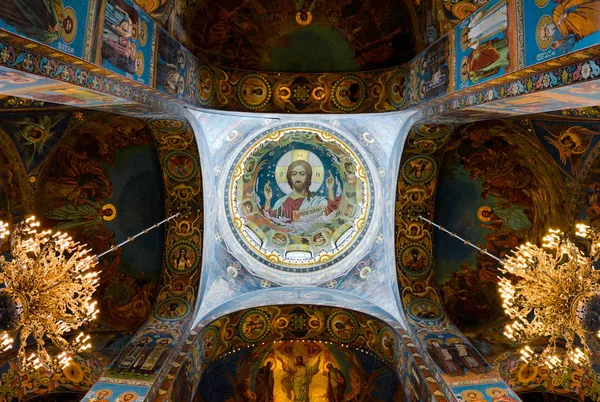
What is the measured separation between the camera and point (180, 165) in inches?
432

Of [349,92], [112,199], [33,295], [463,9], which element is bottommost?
[33,295]

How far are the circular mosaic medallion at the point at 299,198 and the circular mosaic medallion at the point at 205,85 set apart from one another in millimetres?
2444

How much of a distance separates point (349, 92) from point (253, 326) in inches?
231

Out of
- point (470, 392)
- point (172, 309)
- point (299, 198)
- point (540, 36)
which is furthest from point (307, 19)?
Answer: point (470, 392)

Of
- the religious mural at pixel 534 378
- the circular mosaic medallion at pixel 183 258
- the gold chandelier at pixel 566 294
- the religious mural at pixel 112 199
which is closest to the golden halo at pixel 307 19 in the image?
the religious mural at pixel 112 199

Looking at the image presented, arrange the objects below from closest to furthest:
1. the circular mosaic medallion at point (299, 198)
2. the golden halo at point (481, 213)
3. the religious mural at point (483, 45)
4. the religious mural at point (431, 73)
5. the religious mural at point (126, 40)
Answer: the religious mural at point (126, 40), the religious mural at point (483, 45), the religious mural at point (431, 73), the golden halo at point (481, 213), the circular mosaic medallion at point (299, 198)

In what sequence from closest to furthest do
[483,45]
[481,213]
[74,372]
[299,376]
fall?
1. [483,45]
2. [74,372]
3. [481,213]
4. [299,376]

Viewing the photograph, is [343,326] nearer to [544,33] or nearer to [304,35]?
[304,35]

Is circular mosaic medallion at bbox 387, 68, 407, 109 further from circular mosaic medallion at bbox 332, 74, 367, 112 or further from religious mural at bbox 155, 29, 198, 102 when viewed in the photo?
religious mural at bbox 155, 29, 198, 102

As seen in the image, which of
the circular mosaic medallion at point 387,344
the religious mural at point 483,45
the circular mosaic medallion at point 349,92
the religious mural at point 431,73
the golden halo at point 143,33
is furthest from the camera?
the circular mosaic medallion at point 387,344

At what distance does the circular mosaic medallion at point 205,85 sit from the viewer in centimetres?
999

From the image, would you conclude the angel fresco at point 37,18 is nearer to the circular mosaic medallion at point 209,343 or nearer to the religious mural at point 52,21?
the religious mural at point 52,21

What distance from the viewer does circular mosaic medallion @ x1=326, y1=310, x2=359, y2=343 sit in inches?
450

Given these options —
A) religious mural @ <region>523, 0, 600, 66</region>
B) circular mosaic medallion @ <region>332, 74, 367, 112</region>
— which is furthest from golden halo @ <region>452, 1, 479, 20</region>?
circular mosaic medallion @ <region>332, 74, 367, 112</region>
